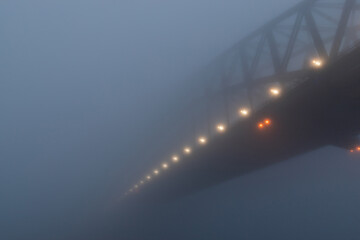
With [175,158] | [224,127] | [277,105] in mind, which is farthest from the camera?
[175,158]

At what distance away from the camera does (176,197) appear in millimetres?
52844

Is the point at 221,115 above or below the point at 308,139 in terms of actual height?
above

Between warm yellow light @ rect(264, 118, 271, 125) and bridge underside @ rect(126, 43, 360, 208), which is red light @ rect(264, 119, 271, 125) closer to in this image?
warm yellow light @ rect(264, 118, 271, 125)

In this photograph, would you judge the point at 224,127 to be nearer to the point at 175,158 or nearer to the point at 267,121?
the point at 267,121

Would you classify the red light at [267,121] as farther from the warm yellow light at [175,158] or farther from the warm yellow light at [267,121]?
the warm yellow light at [175,158]

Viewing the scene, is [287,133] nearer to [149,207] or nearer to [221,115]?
[221,115]

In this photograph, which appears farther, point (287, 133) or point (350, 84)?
point (287, 133)

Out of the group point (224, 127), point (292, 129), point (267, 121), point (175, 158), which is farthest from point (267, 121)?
point (175, 158)

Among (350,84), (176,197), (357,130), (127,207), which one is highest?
(127,207)

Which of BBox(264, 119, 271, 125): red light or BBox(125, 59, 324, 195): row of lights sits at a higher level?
BBox(125, 59, 324, 195): row of lights

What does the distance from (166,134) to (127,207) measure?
1641 inches

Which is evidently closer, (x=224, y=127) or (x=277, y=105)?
(x=277, y=105)

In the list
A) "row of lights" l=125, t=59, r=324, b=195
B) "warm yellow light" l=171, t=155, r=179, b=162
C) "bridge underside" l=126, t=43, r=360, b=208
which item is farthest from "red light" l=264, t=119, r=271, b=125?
"warm yellow light" l=171, t=155, r=179, b=162

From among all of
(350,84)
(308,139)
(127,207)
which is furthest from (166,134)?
(127,207)
